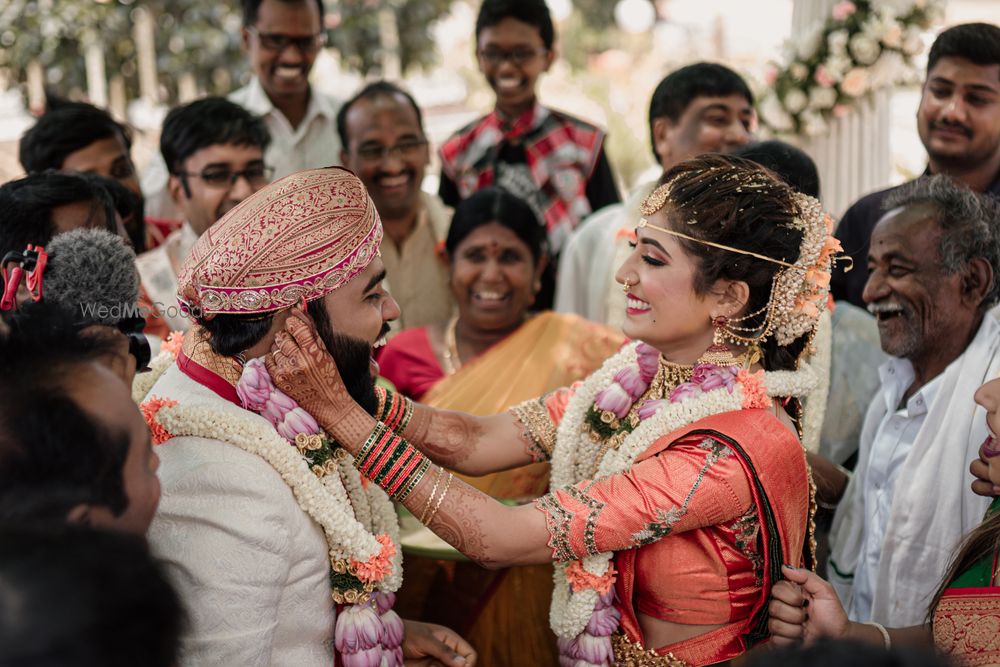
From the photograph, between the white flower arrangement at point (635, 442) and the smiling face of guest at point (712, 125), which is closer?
the white flower arrangement at point (635, 442)

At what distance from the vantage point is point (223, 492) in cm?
214

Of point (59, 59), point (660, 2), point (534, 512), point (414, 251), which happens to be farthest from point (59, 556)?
point (660, 2)

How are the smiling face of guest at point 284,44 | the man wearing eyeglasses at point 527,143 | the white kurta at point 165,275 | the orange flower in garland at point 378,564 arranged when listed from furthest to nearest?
the man wearing eyeglasses at point 527,143 < the smiling face of guest at point 284,44 < the white kurta at point 165,275 < the orange flower in garland at point 378,564

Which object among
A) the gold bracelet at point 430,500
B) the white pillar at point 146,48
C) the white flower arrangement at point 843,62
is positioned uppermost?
the white pillar at point 146,48

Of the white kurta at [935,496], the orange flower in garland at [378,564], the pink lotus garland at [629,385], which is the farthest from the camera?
the white kurta at [935,496]

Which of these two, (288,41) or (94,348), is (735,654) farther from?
(288,41)

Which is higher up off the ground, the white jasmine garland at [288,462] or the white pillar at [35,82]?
the white pillar at [35,82]

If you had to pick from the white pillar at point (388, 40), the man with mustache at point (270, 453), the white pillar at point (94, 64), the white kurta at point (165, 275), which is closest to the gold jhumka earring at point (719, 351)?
the man with mustache at point (270, 453)

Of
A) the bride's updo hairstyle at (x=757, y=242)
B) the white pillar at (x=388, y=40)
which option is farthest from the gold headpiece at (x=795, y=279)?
the white pillar at (x=388, y=40)

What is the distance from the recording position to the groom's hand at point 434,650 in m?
2.63

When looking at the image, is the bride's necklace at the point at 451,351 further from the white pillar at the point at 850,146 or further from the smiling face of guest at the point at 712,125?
the white pillar at the point at 850,146

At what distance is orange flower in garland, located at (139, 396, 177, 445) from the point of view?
2.24m

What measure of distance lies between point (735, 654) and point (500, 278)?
2.05m

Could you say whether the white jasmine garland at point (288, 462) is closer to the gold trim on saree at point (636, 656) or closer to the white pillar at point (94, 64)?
the gold trim on saree at point (636, 656)
